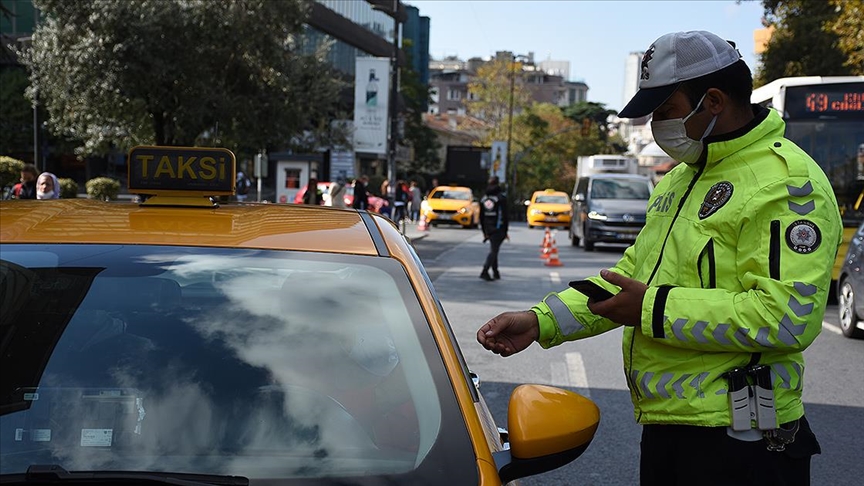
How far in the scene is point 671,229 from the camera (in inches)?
106

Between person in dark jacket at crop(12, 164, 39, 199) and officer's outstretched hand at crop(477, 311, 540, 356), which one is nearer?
officer's outstretched hand at crop(477, 311, 540, 356)

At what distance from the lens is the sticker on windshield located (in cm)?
238

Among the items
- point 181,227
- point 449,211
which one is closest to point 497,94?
point 449,211

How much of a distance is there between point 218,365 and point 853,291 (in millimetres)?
9291

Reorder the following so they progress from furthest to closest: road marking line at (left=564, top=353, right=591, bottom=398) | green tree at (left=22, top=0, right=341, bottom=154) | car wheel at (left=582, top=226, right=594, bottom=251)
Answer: car wheel at (left=582, top=226, right=594, bottom=251)
green tree at (left=22, top=0, right=341, bottom=154)
road marking line at (left=564, top=353, right=591, bottom=398)

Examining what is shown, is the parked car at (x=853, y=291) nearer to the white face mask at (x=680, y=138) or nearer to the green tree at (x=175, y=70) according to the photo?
the white face mask at (x=680, y=138)

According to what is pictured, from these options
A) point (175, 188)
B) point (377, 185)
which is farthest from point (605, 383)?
point (377, 185)

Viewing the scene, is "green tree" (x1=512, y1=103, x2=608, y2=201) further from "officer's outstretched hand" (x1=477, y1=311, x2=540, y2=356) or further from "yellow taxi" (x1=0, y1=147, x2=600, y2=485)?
"yellow taxi" (x1=0, y1=147, x2=600, y2=485)

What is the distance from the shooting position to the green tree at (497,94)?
7644 cm

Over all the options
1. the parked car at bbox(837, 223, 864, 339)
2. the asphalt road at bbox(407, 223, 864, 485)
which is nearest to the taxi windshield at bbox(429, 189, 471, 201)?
the asphalt road at bbox(407, 223, 864, 485)

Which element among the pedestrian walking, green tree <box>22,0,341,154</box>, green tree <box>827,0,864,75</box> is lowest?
the pedestrian walking

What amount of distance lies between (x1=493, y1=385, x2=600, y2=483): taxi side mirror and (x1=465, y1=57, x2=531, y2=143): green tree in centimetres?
7361

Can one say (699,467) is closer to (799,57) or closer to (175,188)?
(175,188)

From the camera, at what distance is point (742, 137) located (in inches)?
104
